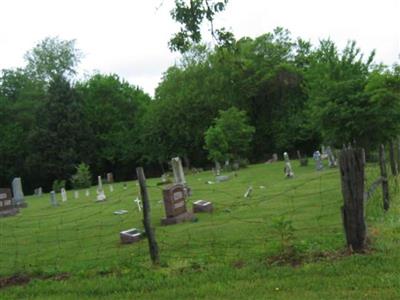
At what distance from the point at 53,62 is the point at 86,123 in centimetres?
1195

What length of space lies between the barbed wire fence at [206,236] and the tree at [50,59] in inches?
1755

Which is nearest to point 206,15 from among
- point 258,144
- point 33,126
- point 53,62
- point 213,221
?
point 213,221

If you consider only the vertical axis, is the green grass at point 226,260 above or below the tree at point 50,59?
below

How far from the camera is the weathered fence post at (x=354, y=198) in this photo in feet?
21.4

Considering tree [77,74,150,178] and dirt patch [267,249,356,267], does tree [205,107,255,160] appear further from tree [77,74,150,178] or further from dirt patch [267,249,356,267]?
dirt patch [267,249,356,267]

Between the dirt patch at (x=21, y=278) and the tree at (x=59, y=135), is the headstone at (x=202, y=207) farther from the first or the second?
the tree at (x=59, y=135)

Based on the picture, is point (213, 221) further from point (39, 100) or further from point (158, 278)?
point (39, 100)

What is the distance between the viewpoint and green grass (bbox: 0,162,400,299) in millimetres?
5633

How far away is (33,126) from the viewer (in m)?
52.1

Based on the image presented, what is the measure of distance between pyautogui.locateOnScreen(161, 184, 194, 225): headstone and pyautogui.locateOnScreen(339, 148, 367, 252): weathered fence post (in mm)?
6659

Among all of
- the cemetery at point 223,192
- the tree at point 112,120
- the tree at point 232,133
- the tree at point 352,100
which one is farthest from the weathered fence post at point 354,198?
the tree at point 112,120

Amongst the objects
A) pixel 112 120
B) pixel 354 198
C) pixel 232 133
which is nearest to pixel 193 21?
pixel 354 198

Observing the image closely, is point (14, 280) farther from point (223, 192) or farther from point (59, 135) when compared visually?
point (59, 135)

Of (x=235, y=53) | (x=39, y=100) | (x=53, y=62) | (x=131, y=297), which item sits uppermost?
(x=53, y=62)
